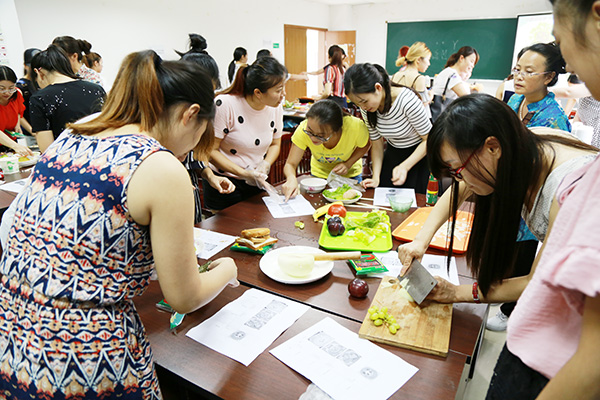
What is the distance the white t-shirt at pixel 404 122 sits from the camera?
2424 mm

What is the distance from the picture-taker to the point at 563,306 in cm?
58

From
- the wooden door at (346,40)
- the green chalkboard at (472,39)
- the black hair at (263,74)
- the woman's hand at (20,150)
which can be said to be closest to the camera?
the black hair at (263,74)

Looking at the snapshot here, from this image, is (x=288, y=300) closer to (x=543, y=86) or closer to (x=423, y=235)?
(x=423, y=235)

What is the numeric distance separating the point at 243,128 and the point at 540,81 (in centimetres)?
188

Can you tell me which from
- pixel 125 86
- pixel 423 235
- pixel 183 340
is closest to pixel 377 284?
pixel 423 235

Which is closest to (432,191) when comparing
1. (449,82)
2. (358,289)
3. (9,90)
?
(358,289)

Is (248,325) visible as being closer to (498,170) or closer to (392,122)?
(498,170)

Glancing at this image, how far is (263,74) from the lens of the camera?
217 cm

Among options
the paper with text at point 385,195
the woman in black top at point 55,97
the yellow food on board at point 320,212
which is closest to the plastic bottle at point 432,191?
the paper with text at point 385,195

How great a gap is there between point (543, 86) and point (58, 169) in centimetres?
269

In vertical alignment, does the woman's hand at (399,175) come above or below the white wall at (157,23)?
below

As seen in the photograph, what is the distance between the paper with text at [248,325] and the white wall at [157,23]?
3213 mm

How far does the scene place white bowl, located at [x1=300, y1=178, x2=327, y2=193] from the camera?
2.40 metres

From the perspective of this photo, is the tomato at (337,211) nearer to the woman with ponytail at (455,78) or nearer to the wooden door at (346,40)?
the woman with ponytail at (455,78)
